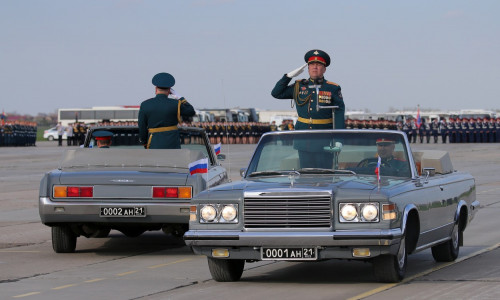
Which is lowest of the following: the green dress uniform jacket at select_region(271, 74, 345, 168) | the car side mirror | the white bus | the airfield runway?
the airfield runway

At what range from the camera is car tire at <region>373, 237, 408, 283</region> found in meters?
8.83

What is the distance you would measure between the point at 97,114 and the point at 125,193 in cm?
10163

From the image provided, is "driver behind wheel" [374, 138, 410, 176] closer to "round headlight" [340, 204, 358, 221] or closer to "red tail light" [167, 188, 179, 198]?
"round headlight" [340, 204, 358, 221]

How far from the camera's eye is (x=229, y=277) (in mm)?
9281

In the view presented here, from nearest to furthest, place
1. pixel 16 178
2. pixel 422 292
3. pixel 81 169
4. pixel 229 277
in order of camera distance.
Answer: pixel 422 292 < pixel 229 277 < pixel 81 169 < pixel 16 178

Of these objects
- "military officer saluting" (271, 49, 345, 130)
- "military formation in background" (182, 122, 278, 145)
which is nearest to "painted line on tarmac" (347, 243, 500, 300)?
"military officer saluting" (271, 49, 345, 130)

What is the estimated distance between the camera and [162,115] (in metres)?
12.5

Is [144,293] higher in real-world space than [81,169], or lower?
lower

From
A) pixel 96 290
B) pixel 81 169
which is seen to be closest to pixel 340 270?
pixel 96 290

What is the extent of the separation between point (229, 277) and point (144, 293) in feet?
2.97

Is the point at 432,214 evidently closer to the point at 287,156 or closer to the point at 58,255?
the point at 287,156

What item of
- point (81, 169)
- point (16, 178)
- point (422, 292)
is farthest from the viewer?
point (16, 178)

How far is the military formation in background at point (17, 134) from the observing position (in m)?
68.8

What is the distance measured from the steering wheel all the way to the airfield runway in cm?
103
